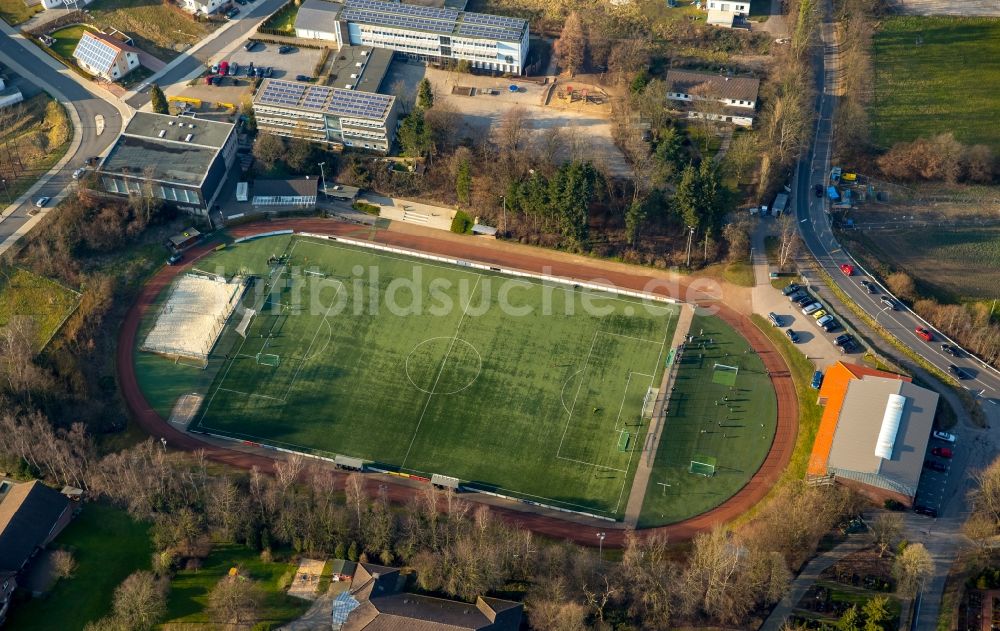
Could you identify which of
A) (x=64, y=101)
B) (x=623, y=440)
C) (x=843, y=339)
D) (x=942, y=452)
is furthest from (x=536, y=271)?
(x=64, y=101)

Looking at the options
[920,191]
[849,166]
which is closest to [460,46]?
[849,166]

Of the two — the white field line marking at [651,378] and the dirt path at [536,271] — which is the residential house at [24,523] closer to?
the dirt path at [536,271]

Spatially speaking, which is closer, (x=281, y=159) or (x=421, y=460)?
(x=421, y=460)

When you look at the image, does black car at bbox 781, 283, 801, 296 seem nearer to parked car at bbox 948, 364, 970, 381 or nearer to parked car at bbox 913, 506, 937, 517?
parked car at bbox 948, 364, 970, 381

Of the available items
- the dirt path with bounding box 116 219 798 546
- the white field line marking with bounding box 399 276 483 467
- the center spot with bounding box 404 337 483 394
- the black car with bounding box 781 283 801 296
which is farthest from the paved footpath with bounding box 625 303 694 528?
the white field line marking with bounding box 399 276 483 467

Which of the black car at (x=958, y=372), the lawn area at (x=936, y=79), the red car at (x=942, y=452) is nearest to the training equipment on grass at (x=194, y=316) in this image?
the red car at (x=942, y=452)

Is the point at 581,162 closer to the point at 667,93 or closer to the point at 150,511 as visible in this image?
the point at 667,93

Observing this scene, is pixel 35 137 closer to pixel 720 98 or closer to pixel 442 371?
pixel 442 371
